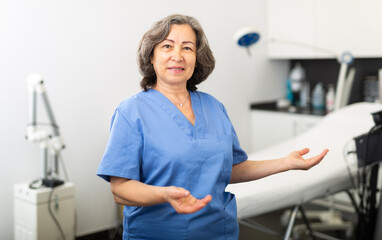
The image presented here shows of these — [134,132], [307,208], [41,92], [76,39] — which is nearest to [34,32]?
[76,39]

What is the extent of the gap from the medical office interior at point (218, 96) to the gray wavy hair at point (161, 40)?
0.85 m

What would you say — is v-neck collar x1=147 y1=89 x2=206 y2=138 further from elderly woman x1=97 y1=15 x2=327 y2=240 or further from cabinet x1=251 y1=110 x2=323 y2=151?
cabinet x1=251 y1=110 x2=323 y2=151

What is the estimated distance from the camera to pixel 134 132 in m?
1.15

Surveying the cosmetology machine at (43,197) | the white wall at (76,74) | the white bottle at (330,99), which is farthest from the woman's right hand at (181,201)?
the white bottle at (330,99)

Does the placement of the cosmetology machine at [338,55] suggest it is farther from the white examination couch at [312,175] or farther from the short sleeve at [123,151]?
the short sleeve at [123,151]

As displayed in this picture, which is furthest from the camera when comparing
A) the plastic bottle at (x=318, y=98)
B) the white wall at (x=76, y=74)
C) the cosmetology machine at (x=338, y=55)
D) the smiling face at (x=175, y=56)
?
the plastic bottle at (x=318, y=98)

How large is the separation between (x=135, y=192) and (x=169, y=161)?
0.12 metres

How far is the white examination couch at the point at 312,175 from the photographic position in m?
2.09

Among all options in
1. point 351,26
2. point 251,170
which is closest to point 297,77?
point 351,26

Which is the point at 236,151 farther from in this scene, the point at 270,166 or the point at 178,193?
the point at 178,193

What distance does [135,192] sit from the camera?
3.59ft

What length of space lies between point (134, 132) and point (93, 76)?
5.48 ft

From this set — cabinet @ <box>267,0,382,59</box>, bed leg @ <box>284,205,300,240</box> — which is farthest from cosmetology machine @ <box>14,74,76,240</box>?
cabinet @ <box>267,0,382,59</box>

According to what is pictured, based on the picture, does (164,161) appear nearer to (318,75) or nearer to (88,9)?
(88,9)
